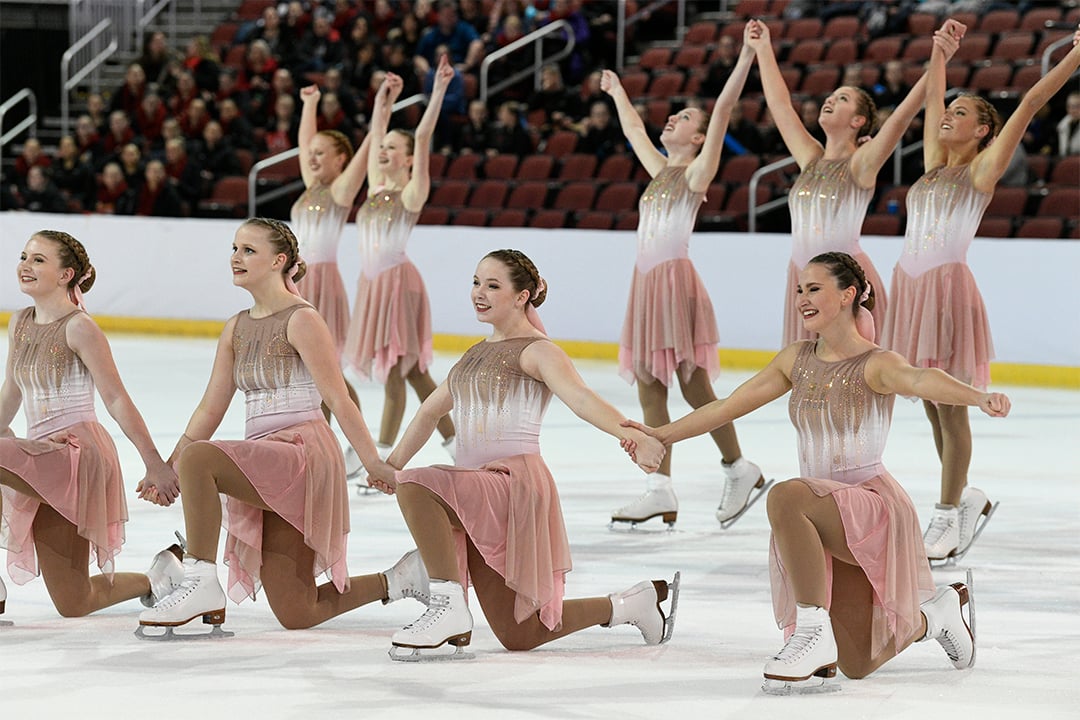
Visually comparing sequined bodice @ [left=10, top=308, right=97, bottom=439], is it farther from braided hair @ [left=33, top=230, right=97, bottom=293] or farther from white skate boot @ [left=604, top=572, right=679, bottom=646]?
white skate boot @ [left=604, top=572, right=679, bottom=646]

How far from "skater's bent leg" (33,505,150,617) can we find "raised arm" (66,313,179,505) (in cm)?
24

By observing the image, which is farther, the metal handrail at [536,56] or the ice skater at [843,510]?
the metal handrail at [536,56]

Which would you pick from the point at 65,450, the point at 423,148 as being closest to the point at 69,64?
the point at 423,148

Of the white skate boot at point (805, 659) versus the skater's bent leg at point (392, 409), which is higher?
the skater's bent leg at point (392, 409)

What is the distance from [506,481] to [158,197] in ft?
33.0

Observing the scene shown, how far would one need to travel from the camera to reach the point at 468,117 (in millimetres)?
14617

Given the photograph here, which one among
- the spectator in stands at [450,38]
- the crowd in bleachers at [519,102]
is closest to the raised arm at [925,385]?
the crowd in bleachers at [519,102]

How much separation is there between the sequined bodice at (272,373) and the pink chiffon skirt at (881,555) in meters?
1.18

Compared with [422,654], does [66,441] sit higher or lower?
higher

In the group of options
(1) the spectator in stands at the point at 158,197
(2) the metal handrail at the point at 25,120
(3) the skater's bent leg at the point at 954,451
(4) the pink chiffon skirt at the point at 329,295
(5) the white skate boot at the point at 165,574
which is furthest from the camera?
(2) the metal handrail at the point at 25,120

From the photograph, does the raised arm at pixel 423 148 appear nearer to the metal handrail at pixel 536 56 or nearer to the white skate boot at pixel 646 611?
the white skate boot at pixel 646 611

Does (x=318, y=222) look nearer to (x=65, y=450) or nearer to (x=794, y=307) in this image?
(x=794, y=307)

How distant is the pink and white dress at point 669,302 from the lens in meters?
6.12

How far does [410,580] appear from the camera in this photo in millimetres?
4258
